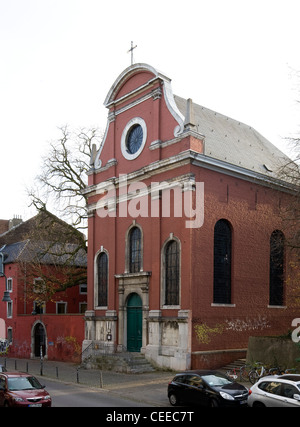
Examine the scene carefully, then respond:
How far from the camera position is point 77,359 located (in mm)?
33156

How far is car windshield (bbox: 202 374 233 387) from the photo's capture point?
16.0m

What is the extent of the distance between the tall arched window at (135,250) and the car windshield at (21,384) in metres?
13.7

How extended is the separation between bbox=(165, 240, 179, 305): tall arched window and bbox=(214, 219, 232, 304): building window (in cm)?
208

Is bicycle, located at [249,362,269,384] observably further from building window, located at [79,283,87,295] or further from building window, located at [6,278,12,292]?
building window, located at [6,278,12,292]

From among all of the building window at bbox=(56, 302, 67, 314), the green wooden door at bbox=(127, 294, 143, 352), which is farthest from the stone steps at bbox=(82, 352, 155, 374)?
the building window at bbox=(56, 302, 67, 314)

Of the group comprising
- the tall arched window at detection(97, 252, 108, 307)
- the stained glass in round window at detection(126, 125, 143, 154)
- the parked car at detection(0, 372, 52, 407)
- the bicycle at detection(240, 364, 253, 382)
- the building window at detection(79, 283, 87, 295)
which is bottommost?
the bicycle at detection(240, 364, 253, 382)

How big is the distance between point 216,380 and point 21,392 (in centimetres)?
612

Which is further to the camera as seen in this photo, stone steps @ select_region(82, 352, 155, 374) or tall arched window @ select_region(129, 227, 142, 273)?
tall arched window @ select_region(129, 227, 142, 273)

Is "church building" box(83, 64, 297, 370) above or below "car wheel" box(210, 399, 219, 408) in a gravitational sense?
above

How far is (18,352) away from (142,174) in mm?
21449

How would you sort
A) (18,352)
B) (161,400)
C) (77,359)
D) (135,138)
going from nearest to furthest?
(161,400), (135,138), (77,359), (18,352)

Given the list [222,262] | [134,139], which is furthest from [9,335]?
[222,262]

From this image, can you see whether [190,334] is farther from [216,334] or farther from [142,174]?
[142,174]

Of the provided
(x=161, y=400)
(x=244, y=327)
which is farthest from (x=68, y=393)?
(x=244, y=327)
